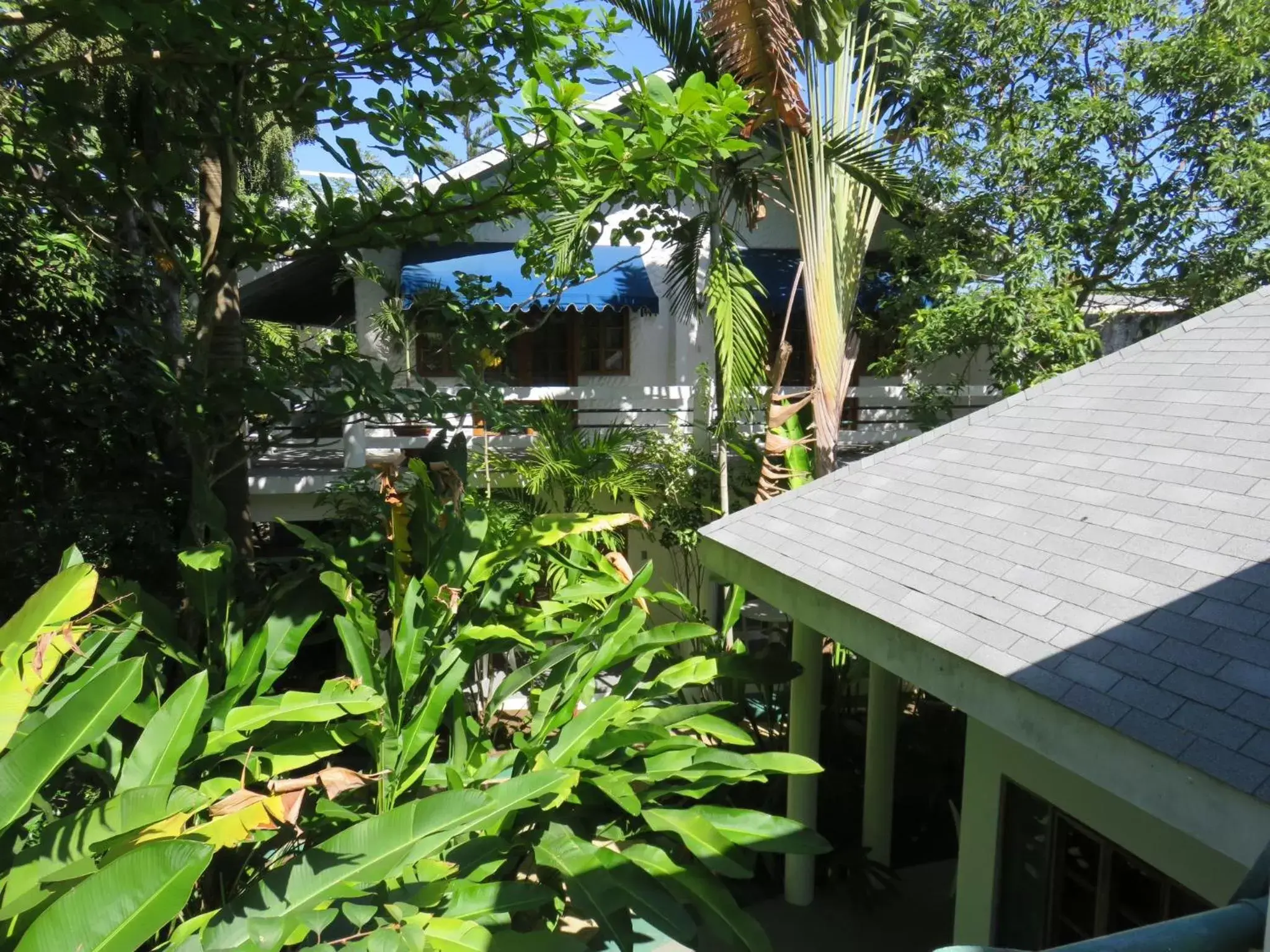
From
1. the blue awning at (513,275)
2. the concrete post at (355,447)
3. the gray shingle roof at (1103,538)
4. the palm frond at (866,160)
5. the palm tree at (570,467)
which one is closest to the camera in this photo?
→ the gray shingle roof at (1103,538)

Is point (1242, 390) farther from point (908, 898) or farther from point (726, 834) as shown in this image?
point (908, 898)

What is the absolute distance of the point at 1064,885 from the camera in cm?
404

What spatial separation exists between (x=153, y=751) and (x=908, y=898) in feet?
17.5

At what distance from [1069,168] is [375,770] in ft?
28.3

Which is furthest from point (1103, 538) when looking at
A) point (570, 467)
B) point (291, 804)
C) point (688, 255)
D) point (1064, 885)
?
point (688, 255)

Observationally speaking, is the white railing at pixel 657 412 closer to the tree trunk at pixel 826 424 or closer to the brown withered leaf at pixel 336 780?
the tree trunk at pixel 826 424

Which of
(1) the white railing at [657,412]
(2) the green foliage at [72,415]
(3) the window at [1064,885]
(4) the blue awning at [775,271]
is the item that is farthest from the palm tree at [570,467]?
(3) the window at [1064,885]

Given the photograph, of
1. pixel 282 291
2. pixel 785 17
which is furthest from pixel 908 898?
pixel 282 291

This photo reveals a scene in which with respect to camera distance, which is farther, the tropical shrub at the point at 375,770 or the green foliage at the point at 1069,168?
the green foliage at the point at 1069,168

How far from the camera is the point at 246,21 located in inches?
145

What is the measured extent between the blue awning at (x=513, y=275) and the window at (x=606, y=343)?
1.04m

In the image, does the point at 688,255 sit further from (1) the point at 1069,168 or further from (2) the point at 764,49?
(1) the point at 1069,168

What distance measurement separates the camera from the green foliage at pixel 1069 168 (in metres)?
7.77

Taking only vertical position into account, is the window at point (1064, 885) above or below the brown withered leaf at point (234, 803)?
below
